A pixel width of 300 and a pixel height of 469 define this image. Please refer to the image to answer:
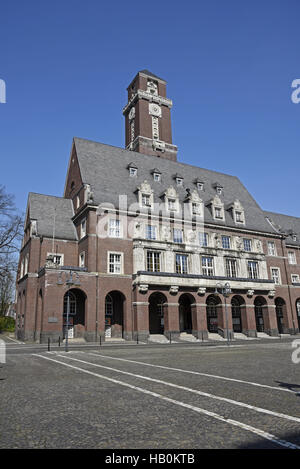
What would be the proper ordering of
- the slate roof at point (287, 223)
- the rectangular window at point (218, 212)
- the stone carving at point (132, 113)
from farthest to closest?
the stone carving at point (132, 113), the slate roof at point (287, 223), the rectangular window at point (218, 212)

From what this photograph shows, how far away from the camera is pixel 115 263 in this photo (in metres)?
37.0

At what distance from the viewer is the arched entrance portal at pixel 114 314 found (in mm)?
37250

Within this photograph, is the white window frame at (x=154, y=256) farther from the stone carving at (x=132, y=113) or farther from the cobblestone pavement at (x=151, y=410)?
the stone carving at (x=132, y=113)

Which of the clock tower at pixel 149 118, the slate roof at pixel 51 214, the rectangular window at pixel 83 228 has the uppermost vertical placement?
the clock tower at pixel 149 118

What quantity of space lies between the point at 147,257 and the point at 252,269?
1588 centimetres

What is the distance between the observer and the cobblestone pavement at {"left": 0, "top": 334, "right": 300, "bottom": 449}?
4938mm

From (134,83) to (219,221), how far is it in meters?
35.3

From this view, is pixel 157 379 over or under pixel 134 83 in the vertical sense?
under

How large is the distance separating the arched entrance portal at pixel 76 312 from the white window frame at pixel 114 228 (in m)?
6.97

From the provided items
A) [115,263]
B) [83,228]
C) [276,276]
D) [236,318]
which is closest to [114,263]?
[115,263]

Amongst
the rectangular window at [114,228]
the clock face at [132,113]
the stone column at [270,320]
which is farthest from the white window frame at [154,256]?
the clock face at [132,113]
